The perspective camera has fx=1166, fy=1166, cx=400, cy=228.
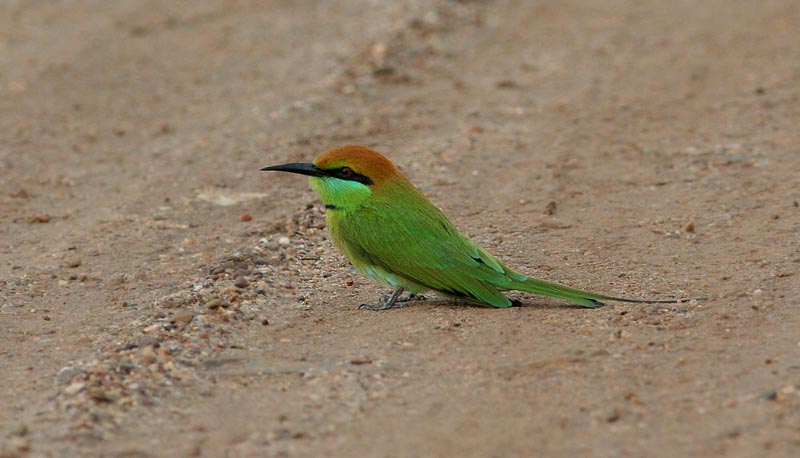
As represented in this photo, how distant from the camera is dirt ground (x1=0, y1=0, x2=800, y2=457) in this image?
13.1 feet

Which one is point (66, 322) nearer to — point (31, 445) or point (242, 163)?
point (31, 445)

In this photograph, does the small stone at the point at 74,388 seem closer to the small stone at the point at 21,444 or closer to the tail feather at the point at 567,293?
the small stone at the point at 21,444

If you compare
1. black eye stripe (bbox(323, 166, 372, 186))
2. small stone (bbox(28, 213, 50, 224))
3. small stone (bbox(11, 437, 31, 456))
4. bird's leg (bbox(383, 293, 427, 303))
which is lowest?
bird's leg (bbox(383, 293, 427, 303))

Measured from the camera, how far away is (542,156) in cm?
802

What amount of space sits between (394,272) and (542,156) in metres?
2.96

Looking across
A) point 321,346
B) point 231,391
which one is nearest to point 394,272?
point 321,346

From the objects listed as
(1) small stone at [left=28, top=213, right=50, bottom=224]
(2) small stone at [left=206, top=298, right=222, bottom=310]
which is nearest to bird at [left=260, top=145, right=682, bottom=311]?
(2) small stone at [left=206, top=298, right=222, bottom=310]

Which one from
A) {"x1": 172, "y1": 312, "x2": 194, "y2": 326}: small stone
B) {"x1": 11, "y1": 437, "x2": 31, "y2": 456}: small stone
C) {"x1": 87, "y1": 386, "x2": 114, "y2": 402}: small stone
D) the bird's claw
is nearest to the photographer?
{"x1": 11, "y1": 437, "x2": 31, "y2": 456}: small stone

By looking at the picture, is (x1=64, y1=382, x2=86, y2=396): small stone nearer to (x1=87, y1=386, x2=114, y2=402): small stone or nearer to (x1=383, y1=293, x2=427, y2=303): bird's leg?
(x1=87, y1=386, x2=114, y2=402): small stone

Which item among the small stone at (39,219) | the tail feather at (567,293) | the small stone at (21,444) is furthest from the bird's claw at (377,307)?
the small stone at (39,219)

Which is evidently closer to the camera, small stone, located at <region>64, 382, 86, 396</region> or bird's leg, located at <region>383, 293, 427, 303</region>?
small stone, located at <region>64, 382, 86, 396</region>

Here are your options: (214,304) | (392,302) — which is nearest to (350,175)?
(392,302)

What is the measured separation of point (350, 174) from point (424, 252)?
0.51m

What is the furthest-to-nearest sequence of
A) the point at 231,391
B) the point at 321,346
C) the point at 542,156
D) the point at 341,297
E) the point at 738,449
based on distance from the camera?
Result: the point at 542,156 → the point at 341,297 → the point at 321,346 → the point at 231,391 → the point at 738,449
